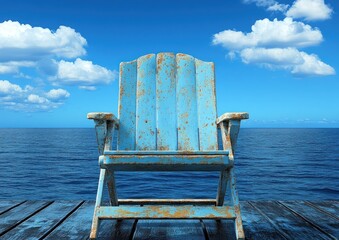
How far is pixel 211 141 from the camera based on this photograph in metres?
2.84

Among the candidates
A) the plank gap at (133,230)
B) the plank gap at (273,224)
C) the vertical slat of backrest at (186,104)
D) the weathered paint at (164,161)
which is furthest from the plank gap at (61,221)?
the plank gap at (273,224)

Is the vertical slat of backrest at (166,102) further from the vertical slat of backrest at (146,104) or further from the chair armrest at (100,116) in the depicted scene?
the chair armrest at (100,116)

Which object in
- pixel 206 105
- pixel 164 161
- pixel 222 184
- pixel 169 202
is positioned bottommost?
pixel 169 202

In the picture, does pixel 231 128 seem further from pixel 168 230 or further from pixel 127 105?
pixel 127 105

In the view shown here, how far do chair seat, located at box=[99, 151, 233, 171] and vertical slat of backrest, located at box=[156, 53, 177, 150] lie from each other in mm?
640

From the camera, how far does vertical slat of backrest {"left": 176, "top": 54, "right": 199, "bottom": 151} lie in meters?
2.88

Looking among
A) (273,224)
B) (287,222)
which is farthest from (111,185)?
(287,222)

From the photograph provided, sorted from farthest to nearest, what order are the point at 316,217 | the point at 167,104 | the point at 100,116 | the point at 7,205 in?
the point at 7,205 < the point at 167,104 < the point at 316,217 < the point at 100,116

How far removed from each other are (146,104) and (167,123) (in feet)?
0.69

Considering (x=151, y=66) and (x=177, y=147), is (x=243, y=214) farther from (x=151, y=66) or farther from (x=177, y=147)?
(x=151, y=66)

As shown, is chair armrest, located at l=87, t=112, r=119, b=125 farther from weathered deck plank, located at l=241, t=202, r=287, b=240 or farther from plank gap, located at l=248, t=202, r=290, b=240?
plank gap, located at l=248, t=202, r=290, b=240

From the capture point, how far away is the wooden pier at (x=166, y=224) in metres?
2.44

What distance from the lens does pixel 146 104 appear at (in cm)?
298

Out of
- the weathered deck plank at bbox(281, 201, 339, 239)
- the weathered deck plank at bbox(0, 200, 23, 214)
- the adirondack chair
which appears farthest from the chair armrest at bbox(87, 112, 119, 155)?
the weathered deck plank at bbox(281, 201, 339, 239)
